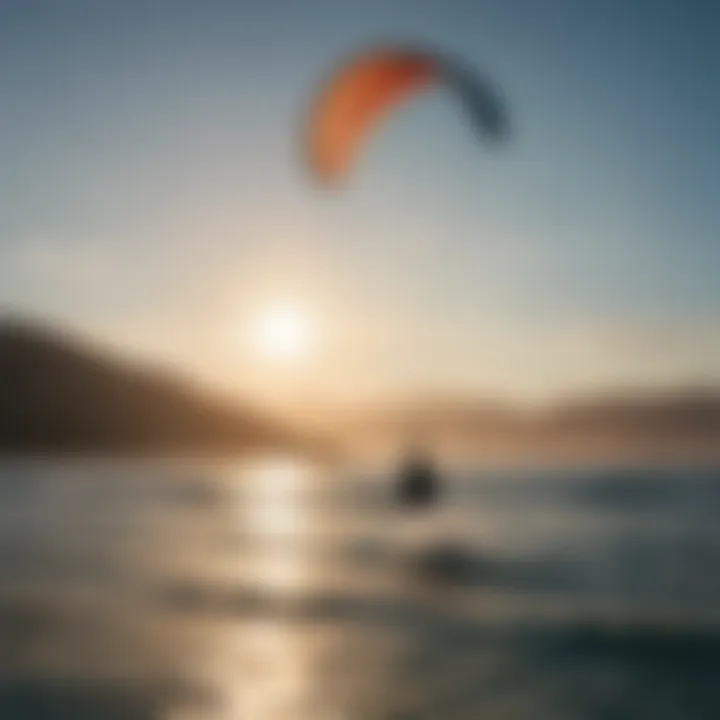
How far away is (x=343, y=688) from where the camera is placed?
6.86m

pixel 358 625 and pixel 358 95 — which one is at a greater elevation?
pixel 358 95

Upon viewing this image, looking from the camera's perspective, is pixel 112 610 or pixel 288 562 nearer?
pixel 112 610

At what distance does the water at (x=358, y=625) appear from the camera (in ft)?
21.7

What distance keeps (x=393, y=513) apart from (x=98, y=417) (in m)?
11.1

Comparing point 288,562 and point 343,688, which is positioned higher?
point 288,562

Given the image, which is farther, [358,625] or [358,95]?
[358,625]

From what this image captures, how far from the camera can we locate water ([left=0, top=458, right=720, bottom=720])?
6609 millimetres

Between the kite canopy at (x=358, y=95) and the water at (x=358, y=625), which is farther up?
the kite canopy at (x=358, y=95)

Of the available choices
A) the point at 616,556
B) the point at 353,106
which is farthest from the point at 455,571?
the point at 353,106

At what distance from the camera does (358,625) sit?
10.8 m

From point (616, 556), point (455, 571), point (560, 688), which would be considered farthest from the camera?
point (616, 556)

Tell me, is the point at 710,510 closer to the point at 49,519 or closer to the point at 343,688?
the point at 49,519

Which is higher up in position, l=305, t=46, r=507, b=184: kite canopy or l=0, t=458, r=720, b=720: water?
l=305, t=46, r=507, b=184: kite canopy

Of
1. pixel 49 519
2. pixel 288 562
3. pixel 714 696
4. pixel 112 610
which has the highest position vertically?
pixel 49 519
